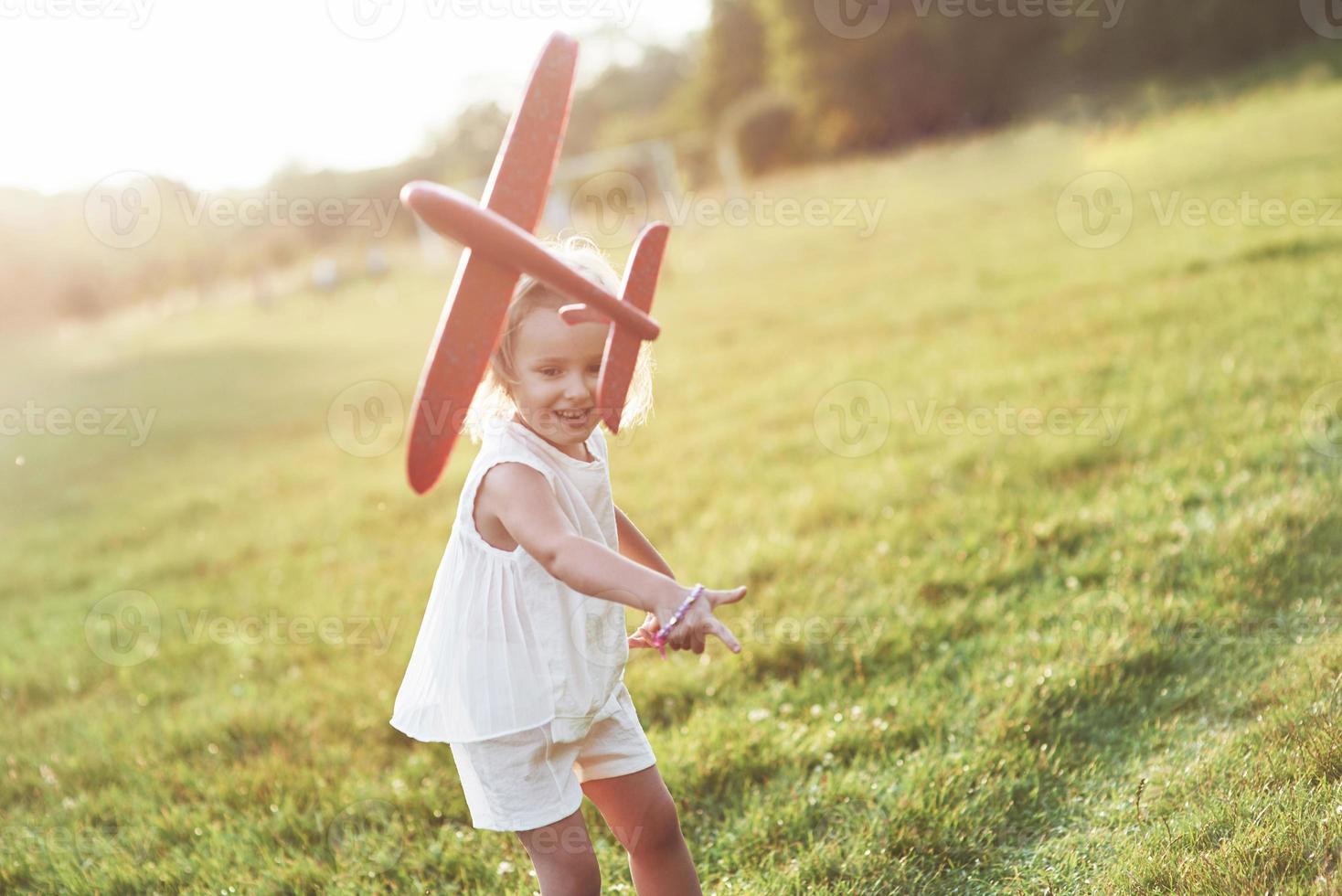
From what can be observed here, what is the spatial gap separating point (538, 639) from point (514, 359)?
56 centimetres

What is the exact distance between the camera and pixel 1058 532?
4.29m

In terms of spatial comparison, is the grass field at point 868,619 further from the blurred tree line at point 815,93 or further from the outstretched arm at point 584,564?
the blurred tree line at point 815,93

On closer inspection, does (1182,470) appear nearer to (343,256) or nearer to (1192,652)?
(1192,652)

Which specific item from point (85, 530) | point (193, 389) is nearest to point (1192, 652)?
point (85, 530)

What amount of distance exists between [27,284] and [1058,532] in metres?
22.4
